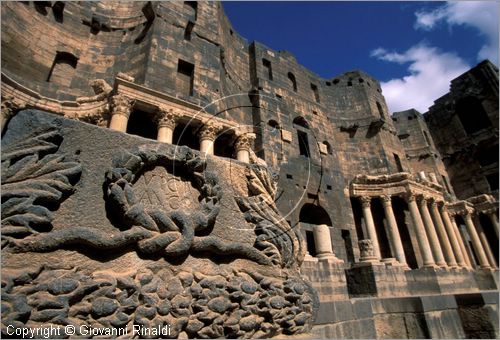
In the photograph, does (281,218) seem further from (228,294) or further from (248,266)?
(228,294)

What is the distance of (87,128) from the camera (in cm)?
216

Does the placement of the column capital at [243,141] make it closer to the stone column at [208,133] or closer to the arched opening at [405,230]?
the stone column at [208,133]

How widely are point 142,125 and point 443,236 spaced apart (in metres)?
18.1

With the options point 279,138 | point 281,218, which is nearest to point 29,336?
point 281,218

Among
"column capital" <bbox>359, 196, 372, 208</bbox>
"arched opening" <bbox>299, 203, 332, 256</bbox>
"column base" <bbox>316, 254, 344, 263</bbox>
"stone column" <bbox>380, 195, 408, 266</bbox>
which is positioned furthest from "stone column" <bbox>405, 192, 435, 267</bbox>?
"column base" <bbox>316, 254, 344, 263</bbox>

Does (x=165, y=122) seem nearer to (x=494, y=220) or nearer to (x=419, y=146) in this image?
(x=494, y=220)

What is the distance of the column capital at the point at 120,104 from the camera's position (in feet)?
24.6

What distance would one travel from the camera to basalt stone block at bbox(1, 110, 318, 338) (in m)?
1.62

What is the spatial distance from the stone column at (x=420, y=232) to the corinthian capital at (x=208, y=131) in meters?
12.7

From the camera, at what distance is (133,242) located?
1.95m

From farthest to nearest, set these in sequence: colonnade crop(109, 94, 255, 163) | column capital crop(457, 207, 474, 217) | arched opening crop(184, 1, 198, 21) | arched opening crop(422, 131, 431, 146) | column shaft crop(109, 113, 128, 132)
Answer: arched opening crop(422, 131, 431, 146)
column capital crop(457, 207, 474, 217)
arched opening crop(184, 1, 198, 21)
colonnade crop(109, 94, 255, 163)
column shaft crop(109, 113, 128, 132)

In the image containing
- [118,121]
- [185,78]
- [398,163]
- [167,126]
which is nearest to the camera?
[118,121]

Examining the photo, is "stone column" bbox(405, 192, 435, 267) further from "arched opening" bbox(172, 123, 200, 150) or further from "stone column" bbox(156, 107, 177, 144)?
"stone column" bbox(156, 107, 177, 144)

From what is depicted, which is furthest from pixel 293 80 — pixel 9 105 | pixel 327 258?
pixel 9 105
